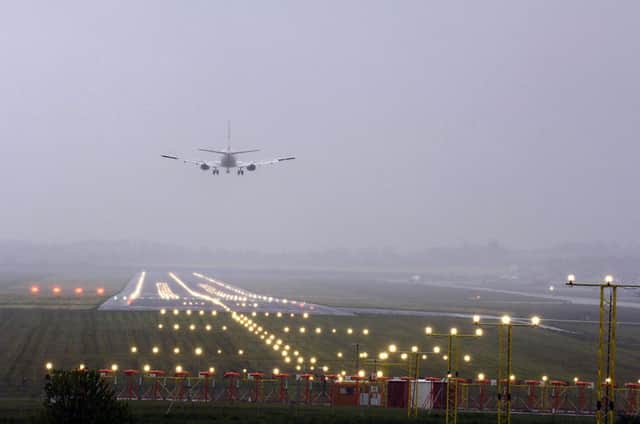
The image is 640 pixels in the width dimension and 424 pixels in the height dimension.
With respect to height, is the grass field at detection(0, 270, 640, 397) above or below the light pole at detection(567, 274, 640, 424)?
below

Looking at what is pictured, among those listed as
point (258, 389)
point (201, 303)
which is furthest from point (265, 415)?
point (201, 303)

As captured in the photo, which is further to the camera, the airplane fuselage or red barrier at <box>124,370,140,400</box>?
the airplane fuselage

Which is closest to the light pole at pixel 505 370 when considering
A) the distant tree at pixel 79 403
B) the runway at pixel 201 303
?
the distant tree at pixel 79 403

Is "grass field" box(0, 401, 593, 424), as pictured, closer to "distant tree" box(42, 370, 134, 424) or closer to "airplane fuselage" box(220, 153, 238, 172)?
"distant tree" box(42, 370, 134, 424)

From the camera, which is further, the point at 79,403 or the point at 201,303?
the point at 201,303

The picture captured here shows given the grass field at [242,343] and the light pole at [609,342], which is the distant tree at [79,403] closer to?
the light pole at [609,342]

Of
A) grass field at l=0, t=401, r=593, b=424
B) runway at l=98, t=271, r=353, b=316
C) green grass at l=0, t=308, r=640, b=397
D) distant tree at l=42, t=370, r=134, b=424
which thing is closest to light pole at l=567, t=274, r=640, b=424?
grass field at l=0, t=401, r=593, b=424

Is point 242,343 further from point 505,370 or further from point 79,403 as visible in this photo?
point 79,403
